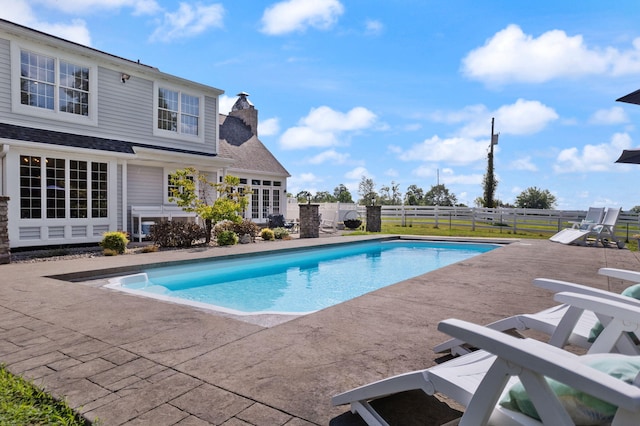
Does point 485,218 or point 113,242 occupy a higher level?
point 485,218

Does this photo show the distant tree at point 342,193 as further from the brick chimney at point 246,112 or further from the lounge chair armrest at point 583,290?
the lounge chair armrest at point 583,290

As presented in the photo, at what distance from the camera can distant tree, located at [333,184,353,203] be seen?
56.5 meters

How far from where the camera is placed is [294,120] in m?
30.5

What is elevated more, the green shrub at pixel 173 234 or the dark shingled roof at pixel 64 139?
the dark shingled roof at pixel 64 139

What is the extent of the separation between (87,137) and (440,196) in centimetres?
6299

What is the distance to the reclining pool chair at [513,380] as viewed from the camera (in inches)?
42.5

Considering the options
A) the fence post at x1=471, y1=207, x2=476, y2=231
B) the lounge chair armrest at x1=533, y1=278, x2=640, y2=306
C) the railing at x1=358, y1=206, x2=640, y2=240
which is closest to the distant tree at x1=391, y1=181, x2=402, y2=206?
the railing at x1=358, y1=206, x2=640, y2=240

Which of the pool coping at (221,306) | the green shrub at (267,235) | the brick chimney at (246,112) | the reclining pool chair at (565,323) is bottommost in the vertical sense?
the pool coping at (221,306)

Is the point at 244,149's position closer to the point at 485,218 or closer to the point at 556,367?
the point at 485,218

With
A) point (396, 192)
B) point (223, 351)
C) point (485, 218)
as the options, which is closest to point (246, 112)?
point (485, 218)

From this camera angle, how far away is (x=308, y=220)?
1491 centimetres

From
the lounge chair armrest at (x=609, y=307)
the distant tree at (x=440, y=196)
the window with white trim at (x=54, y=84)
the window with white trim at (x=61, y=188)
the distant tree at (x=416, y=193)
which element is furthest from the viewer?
the distant tree at (x=440, y=196)

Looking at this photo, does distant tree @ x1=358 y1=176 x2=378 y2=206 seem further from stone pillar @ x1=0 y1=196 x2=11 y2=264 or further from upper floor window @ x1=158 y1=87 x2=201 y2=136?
stone pillar @ x1=0 y1=196 x2=11 y2=264

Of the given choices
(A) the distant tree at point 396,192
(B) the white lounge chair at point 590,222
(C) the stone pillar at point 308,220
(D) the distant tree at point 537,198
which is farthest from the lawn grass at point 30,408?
(D) the distant tree at point 537,198
